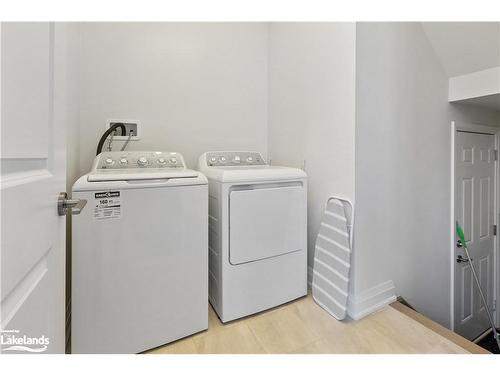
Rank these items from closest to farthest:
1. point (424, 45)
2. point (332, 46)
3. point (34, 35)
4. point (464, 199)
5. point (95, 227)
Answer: point (34, 35), point (95, 227), point (332, 46), point (424, 45), point (464, 199)

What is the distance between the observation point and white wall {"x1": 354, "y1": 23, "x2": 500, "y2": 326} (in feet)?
5.06

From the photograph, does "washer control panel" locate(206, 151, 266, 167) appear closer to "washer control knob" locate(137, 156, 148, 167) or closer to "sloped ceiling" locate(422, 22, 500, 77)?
"washer control knob" locate(137, 156, 148, 167)

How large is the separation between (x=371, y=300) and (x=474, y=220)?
173cm

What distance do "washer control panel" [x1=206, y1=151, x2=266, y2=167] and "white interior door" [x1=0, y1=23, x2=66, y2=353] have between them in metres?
1.28

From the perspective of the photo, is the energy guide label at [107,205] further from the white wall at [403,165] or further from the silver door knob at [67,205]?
the white wall at [403,165]

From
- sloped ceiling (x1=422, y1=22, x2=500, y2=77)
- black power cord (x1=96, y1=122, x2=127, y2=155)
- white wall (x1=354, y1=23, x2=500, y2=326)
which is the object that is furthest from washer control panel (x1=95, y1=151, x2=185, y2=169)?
sloped ceiling (x1=422, y1=22, x2=500, y2=77)

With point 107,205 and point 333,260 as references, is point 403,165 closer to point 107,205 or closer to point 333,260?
point 333,260

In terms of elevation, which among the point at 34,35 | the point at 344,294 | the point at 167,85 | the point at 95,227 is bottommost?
the point at 344,294

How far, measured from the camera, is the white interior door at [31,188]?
0.46m

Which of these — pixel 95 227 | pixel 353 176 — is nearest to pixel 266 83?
pixel 353 176

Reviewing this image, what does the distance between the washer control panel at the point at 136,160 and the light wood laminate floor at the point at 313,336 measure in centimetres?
116

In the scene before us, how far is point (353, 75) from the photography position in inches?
58.7

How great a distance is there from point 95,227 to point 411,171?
7.15 feet

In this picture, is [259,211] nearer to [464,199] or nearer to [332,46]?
[332,46]
